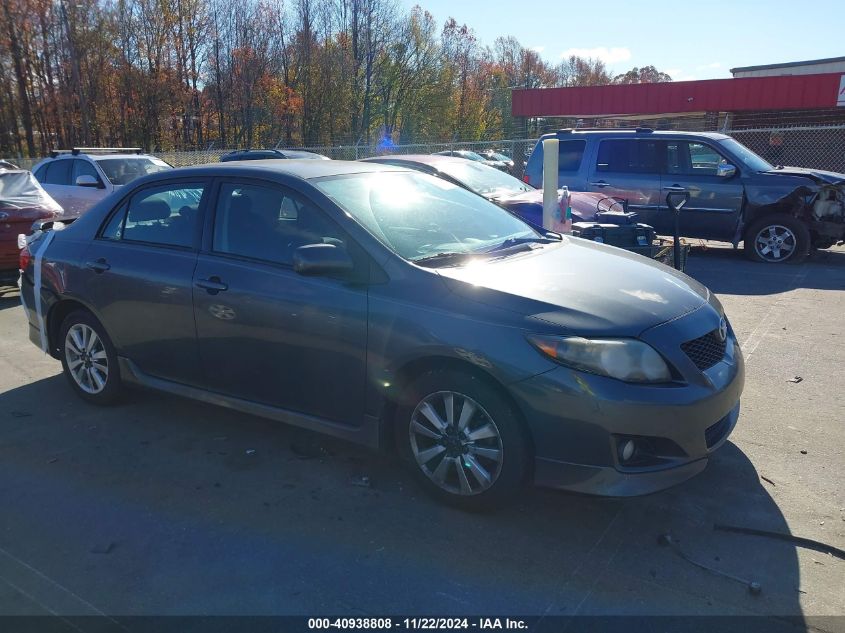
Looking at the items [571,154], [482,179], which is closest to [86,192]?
[482,179]

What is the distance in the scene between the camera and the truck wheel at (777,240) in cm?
1042

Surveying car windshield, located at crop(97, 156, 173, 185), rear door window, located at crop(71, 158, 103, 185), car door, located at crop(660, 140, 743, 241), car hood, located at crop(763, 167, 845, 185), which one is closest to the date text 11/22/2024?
car door, located at crop(660, 140, 743, 241)

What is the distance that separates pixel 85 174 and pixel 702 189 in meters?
10.5

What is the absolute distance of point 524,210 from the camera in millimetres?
8992

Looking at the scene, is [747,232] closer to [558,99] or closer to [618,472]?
[618,472]

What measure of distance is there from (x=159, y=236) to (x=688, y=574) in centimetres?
371

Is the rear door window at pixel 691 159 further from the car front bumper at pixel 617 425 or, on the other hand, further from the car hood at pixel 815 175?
the car front bumper at pixel 617 425

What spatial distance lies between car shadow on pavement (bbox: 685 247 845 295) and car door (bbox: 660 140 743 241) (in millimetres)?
565

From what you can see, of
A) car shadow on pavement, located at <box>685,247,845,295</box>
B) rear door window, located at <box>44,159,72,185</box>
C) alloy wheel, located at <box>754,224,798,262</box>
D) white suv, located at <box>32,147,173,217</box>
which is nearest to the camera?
car shadow on pavement, located at <box>685,247,845,295</box>

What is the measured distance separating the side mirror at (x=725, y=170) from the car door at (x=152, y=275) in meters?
8.81

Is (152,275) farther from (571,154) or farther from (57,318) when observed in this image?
(571,154)

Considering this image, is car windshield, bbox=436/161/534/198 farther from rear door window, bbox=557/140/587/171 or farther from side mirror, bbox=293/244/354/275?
side mirror, bbox=293/244/354/275

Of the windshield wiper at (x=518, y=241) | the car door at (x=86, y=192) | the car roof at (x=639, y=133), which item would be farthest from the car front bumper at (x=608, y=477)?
the car door at (x=86, y=192)

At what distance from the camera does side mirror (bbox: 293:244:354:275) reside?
11.9 ft
